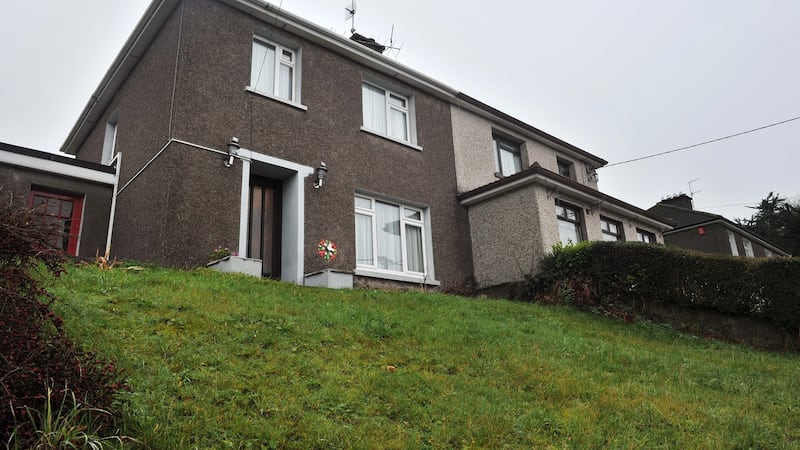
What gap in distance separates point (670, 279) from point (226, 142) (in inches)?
350

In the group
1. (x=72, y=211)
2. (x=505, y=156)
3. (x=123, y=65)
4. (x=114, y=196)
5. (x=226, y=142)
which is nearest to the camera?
(x=226, y=142)

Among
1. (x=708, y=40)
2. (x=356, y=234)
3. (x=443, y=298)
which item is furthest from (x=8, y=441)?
(x=708, y=40)

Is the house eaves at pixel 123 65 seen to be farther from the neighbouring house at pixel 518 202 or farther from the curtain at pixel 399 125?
the neighbouring house at pixel 518 202

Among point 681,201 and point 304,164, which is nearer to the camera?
point 304,164

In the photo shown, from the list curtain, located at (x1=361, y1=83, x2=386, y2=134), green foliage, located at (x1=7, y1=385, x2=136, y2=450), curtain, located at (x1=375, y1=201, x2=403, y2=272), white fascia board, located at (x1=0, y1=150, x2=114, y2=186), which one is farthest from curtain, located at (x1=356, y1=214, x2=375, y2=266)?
green foliage, located at (x1=7, y1=385, x2=136, y2=450)

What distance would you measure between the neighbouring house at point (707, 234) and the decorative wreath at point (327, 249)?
1718cm

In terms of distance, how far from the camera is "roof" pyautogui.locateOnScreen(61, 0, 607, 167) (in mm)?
11250

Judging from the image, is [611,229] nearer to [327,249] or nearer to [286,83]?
[327,249]

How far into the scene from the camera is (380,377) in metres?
5.07

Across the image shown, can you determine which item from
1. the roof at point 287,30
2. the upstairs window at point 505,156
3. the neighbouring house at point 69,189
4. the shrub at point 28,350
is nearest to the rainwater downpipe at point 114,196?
the neighbouring house at point 69,189

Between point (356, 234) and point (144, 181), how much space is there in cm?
426

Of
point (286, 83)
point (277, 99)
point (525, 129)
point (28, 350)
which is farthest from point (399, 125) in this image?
point (28, 350)

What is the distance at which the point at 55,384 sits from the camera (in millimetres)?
3268

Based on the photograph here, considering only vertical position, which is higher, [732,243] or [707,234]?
[707,234]
